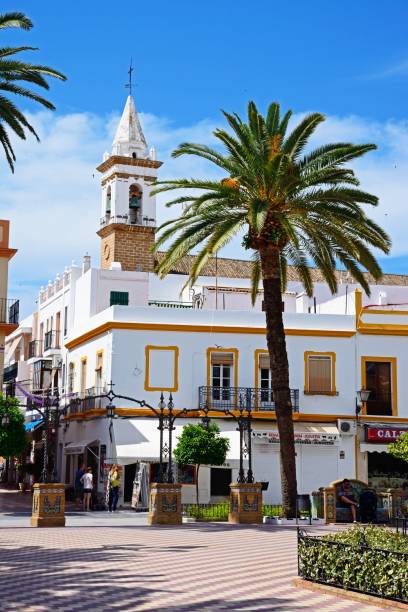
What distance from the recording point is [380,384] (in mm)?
38219

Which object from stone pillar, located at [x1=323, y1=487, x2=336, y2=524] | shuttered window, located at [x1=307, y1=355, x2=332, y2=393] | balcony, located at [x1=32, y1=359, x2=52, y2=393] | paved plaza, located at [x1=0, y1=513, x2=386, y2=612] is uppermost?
balcony, located at [x1=32, y1=359, x2=52, y2=393]

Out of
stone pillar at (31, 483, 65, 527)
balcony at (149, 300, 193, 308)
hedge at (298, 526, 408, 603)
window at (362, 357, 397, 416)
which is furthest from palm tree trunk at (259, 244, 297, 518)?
balcony at (149, 300, 193, 308)

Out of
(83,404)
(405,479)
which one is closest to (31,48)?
(83,404)

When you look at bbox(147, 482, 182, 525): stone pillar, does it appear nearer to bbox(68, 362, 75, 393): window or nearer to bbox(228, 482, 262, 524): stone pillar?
bbox(228, 482, 262, 524): stone pillar

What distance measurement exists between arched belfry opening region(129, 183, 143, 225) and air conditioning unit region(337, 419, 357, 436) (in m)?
22.0

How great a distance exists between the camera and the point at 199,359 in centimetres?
3747

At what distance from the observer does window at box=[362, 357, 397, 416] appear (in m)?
37.9

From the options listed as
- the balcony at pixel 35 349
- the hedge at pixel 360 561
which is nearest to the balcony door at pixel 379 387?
the balcony at pixel 35 349

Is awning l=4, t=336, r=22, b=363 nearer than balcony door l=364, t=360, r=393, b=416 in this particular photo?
No

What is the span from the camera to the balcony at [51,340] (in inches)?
2006

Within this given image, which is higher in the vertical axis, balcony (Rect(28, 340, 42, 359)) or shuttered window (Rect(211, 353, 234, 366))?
balcony (Rect(28, 340, 42, 359))

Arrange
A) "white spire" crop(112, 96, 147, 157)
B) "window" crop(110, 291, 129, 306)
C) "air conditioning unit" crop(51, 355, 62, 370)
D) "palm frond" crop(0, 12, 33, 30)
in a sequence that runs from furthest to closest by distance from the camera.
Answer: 1. "white spire" crop(112, 96, 147, 157)
2. "window" crop(110, 291, 129, 306)
3. "air conditioning unit" crop(51, 355, 62, 370)
4. "palm frond" crop(0, 12, 33, 30)

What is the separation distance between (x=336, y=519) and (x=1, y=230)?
22.9 meters

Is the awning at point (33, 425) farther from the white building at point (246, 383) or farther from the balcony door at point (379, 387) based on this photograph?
the balcony door at point (379, 387)
